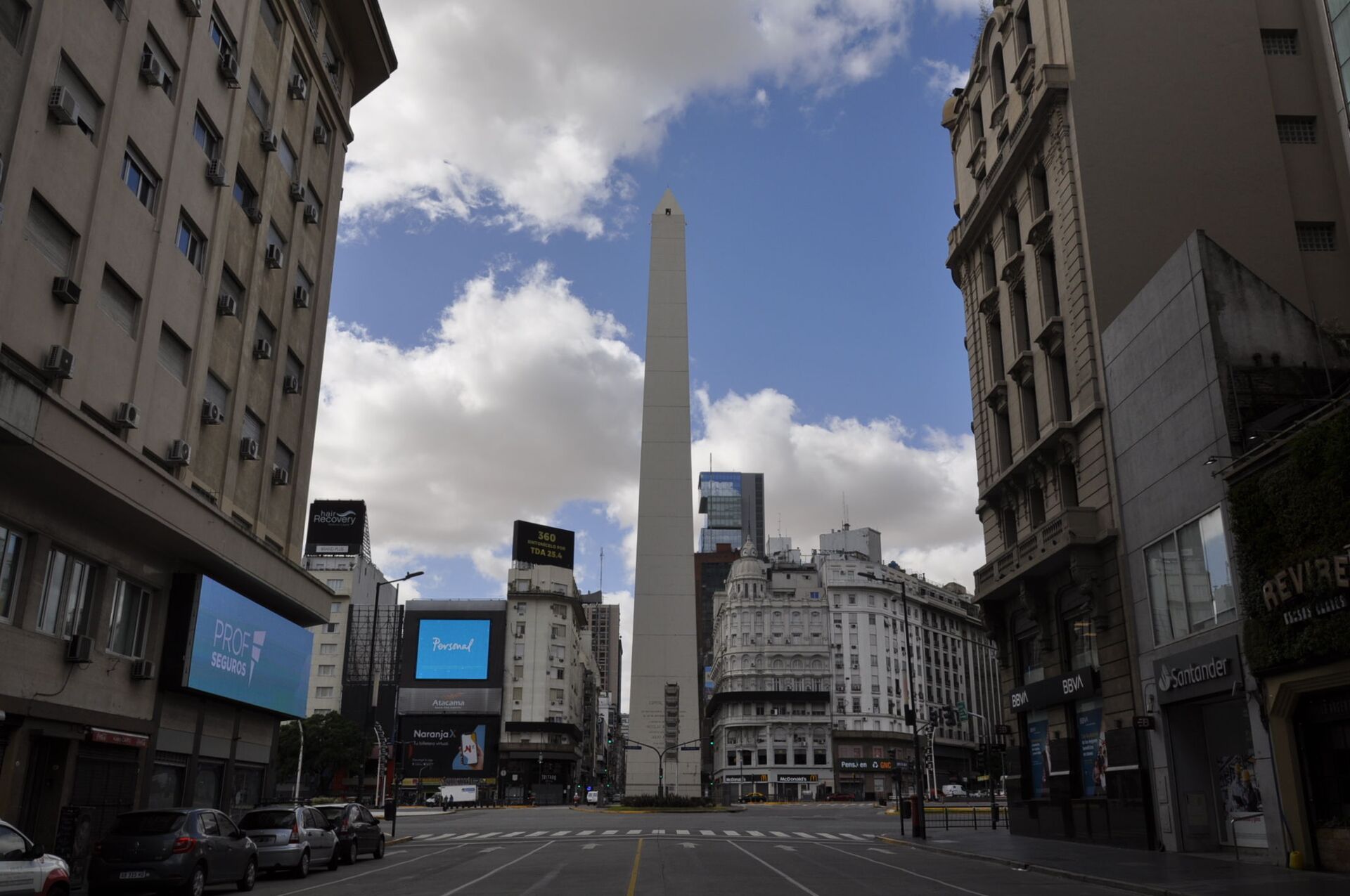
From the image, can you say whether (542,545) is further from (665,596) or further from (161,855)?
(161,855)

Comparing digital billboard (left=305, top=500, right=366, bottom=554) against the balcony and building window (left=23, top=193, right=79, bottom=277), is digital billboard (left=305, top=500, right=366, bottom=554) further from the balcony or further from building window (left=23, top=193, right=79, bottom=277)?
building window (left=23, top=193, right=79, bottom=277)

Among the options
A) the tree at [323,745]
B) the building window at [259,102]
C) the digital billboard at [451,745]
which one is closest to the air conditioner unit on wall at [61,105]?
the building window at [259,102]

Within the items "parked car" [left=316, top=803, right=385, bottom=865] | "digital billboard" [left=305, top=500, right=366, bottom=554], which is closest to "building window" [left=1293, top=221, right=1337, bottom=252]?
"parked car" [left=316, top=803, right=385, bottom=865]

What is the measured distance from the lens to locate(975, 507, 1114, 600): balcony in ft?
96.8

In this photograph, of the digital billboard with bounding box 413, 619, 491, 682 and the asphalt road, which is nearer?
the asphalt road

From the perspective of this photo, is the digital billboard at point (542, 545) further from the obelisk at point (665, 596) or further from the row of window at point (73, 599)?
the row of window at point (73, 599)

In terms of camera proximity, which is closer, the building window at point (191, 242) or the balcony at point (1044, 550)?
the building window at point (191, 242)

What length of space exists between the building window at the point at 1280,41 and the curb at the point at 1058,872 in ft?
90.0

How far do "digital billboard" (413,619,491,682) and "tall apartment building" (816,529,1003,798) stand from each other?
4646 cm

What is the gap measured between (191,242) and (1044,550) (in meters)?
25.7

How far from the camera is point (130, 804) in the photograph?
905 inches

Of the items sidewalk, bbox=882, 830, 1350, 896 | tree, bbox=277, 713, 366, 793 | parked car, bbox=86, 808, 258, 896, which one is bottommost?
sidewalk, bbox=882, 830, 1350, 896

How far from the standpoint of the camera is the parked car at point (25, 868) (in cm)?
1245

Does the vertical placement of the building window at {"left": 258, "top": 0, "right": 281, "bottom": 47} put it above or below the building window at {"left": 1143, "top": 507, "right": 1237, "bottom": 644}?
above
